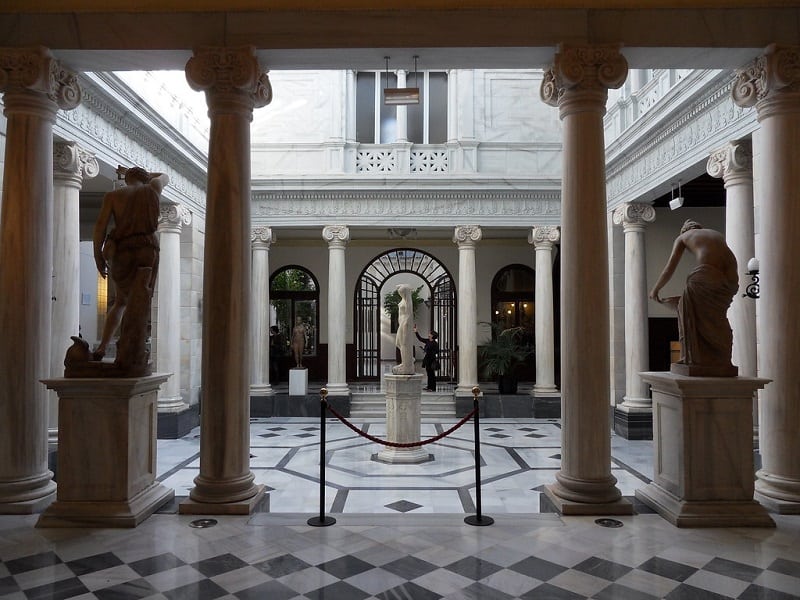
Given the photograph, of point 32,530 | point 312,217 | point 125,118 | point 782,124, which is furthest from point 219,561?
point 312,217

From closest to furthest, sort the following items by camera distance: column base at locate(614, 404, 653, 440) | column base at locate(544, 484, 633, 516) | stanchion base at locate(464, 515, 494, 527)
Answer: stanchion base at locate(464, 515, 494, 527), column base at locate(544, 484, 633, 516), column base at locate(614, 404, 653, 440)

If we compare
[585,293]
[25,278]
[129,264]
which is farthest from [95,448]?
[585,293]

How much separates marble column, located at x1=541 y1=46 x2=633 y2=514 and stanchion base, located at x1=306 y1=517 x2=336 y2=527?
1.89m

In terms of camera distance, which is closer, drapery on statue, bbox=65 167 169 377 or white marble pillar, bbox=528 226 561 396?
drapery on statue, bbox=65 167 169 377

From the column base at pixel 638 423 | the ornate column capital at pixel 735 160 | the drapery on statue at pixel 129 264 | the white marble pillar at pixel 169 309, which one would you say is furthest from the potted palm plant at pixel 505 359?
the drapery on statue at pixel 129 264

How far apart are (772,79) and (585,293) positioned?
240cm

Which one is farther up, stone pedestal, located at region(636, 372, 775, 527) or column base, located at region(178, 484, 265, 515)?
stone pedestal, located at region(636, 372, 775, 527)

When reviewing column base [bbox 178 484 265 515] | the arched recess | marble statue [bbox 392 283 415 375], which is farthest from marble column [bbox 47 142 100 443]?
the arched recess

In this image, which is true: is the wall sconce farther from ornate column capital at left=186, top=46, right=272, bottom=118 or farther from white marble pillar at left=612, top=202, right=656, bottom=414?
ornate column capital at left=186, top=46, right=272, bottom=118

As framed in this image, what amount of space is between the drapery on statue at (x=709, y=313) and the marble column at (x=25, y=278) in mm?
5452

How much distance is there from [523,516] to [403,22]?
429 centimetres

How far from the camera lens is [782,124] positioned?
500cm

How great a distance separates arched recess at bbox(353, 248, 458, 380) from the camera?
17.5m

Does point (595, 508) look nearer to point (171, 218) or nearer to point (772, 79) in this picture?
point (772, 79)
